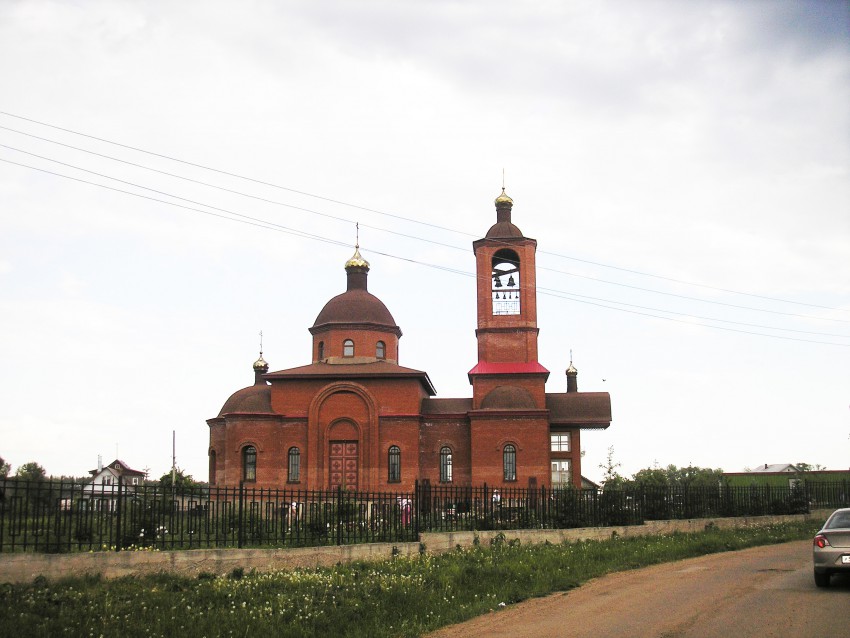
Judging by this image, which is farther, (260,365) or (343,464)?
(260,365)

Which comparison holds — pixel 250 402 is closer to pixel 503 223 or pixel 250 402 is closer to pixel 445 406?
pixel 445 406

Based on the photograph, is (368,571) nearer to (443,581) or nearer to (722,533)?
(443,581)

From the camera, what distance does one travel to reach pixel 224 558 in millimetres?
12727

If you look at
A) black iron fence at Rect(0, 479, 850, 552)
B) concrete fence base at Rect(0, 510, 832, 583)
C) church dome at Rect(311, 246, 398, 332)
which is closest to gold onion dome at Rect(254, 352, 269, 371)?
church dome at Rect(311, 246, 398, 332)

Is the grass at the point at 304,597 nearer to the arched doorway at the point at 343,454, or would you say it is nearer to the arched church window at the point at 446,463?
the arched church window at the point at 446,463

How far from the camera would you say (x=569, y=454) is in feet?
110

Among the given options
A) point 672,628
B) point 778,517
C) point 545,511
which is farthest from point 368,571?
point 778,517

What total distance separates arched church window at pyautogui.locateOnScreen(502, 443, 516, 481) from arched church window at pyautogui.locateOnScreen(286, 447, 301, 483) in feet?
24.9

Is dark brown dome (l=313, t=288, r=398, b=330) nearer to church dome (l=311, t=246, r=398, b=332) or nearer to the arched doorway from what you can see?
church dome (l=311, t=246, r=398, b=332)

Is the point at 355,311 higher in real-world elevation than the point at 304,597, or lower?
higher

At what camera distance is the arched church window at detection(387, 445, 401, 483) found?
32219mm

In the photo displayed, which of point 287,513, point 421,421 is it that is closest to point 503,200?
point 421,421

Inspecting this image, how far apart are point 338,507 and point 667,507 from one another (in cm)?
964

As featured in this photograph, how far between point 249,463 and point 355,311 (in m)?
7.46
